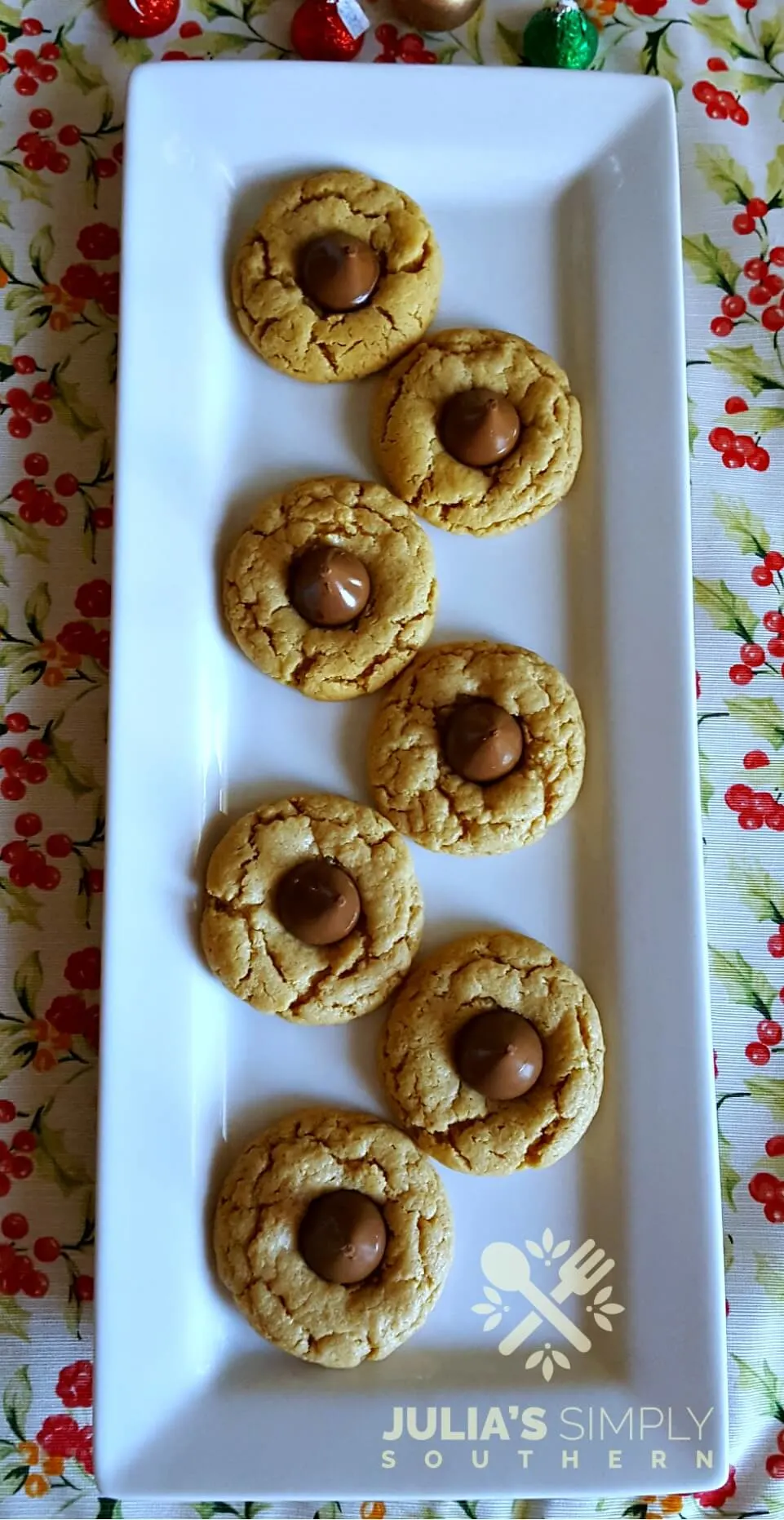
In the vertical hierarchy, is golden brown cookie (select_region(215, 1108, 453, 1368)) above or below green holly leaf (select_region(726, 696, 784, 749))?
below

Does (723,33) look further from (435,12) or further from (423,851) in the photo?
(423,851)

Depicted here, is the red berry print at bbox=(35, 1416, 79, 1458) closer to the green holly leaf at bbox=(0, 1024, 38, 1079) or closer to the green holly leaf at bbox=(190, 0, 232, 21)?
the green holly leaf at bbox=(0, 1024, 38, 1079)

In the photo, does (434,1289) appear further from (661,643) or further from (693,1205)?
(661,643)

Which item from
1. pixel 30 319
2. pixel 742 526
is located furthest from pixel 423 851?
pixel 30 319

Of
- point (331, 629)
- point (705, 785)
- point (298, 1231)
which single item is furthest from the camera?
point (705, 785)

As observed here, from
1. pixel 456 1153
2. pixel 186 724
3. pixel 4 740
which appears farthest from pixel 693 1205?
pixel 4 740

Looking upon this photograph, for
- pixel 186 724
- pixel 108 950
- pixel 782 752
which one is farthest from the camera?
pixel 782 752

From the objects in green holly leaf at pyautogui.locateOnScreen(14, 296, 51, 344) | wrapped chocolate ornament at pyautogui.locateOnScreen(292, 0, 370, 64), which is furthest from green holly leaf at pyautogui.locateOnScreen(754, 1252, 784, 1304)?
wrapped chocolate ornament at pyautogui.locateOnScreen(292, 0, 370, 64)
